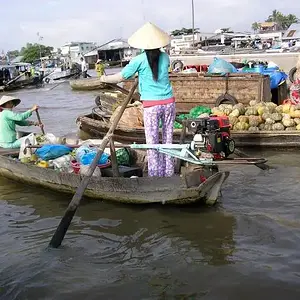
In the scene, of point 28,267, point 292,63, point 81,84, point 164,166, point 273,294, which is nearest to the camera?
point 273,294

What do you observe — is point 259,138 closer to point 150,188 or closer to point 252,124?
point 252,124

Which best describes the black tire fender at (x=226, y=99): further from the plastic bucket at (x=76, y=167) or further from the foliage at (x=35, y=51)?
the foliage at (x=35, y=51)

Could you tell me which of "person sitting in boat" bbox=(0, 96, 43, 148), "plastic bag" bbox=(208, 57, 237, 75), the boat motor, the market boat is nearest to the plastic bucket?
"person sitting in boat" bbox=(0, 96, 43, 148)

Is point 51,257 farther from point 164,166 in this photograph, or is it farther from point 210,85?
point 210,85

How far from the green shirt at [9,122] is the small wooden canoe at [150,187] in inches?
54.7

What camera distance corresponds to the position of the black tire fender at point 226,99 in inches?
383

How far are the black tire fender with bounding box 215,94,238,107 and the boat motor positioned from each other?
4698 mm

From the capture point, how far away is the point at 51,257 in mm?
4465

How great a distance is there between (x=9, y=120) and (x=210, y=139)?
3.68 meters

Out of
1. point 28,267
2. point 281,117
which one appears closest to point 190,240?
point 28,267

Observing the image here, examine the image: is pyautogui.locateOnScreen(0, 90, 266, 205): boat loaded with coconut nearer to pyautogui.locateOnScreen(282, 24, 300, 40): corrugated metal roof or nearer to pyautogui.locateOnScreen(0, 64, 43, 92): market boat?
pyautogui.locateOnScreen(0, 64, 43, 92): market boat

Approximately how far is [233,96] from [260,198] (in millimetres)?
4418

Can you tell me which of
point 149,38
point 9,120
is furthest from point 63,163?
point 149,38

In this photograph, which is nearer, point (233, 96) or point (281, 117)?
point (281, 117)
